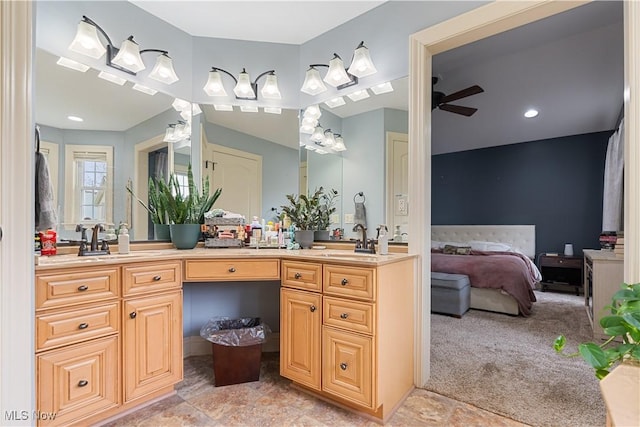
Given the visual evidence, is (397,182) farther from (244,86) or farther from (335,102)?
(244,86)

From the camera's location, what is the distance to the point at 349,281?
1610 millimetres

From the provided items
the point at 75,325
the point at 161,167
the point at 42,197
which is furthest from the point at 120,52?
the point at 75,325

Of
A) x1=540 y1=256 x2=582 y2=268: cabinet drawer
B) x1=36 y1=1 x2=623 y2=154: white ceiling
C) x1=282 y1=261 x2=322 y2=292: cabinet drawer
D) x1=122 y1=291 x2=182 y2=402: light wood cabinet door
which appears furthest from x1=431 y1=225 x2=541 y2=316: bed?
x1=122 y1=291 x2=182 y2=402: light wood cabinet door

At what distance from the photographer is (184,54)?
2.44 metres

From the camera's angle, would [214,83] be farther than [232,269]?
Yes

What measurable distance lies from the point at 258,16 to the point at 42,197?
1.84 meters

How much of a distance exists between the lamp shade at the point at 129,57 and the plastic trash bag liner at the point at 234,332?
1903 mm

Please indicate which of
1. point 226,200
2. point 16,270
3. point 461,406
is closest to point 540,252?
point 461,406

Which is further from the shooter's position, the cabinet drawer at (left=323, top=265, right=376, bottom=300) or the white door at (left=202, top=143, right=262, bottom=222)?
the white door at (left=202, top=143, right=262, bottom=222)

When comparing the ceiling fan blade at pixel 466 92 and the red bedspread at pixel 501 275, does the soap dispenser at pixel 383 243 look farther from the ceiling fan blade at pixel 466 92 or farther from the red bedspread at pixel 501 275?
the red bedspread at pixel 501 275

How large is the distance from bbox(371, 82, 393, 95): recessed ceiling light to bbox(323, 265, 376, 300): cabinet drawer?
132 cm

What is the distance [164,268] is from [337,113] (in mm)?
1682

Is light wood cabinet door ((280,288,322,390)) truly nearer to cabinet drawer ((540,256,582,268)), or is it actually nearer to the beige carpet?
the beige carpet

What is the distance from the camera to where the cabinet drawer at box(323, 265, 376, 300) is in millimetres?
1533
